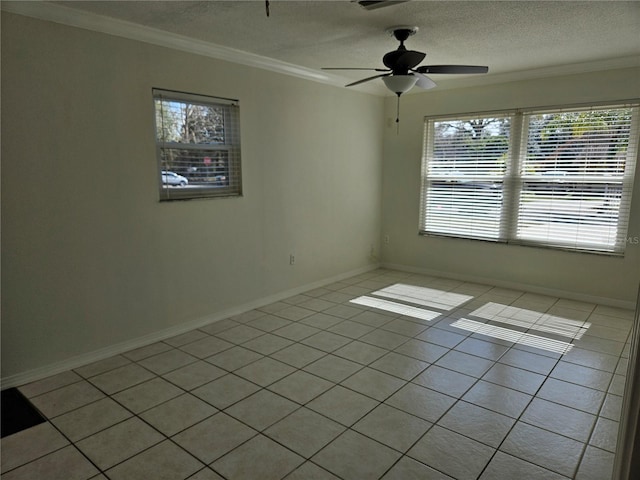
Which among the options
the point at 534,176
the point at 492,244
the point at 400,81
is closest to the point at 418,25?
the point at 400,81

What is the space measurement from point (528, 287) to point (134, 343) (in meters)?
4.19

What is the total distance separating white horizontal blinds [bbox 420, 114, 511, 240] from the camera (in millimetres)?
4926

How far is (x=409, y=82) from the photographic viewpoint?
3332 millimetres

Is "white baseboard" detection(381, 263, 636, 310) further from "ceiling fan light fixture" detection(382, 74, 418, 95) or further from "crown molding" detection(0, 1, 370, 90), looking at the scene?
"crown molding" detection(0, 1, 370, 90)

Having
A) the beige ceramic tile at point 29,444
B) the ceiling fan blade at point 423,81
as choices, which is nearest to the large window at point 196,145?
the ceiling fan blade at point 423,81

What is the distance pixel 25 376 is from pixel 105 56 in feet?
7.44

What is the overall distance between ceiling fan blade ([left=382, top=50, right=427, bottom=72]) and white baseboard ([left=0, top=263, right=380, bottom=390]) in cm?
255

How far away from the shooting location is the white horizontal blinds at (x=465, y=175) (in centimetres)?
493

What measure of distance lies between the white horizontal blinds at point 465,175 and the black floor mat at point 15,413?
4566mm

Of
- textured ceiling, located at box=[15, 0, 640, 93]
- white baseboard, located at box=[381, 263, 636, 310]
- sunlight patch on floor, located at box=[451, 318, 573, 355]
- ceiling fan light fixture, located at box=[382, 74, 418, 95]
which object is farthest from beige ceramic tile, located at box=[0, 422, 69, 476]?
white baseboard, located at box=[381, 263, 636, 310]

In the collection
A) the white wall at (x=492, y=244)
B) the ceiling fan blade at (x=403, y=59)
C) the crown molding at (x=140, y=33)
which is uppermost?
the crown molding at (x=140, y=33)

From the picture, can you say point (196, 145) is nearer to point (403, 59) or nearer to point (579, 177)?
point (403, 59)

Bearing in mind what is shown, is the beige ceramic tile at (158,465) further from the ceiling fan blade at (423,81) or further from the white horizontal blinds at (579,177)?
the white horizontal blinds at (579,177)

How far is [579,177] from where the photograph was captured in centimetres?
438
